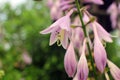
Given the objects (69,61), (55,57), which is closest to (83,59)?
(69,61)

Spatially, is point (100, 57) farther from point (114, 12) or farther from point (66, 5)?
point (114, 12)

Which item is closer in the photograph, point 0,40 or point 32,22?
point 0,40

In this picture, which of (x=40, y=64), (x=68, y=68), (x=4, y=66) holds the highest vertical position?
(x=68, y=68)

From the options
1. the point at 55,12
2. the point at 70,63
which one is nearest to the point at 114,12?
the point at 55,12

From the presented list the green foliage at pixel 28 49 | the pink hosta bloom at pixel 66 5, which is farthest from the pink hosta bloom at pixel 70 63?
the green foliage at pixel 28 49

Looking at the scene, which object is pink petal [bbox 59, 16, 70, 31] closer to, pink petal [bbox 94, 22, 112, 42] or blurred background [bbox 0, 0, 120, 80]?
pink petal [bbox 94, 22, 112, 42]

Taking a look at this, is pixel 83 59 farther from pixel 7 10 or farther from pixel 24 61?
pixel 7 10

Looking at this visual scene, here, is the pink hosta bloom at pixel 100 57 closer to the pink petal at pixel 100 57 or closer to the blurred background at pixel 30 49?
the pink petal at pixel 100 57
